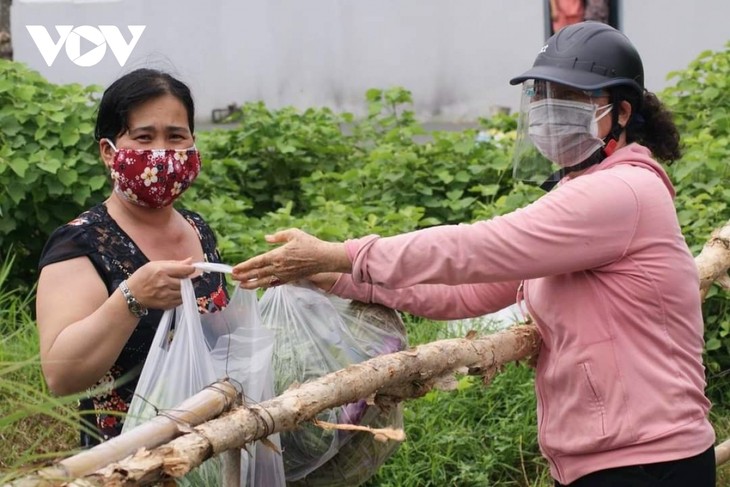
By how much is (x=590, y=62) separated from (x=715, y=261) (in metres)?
1.29

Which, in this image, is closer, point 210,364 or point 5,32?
point 210,364

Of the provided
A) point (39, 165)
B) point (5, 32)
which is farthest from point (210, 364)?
point (5, 32)

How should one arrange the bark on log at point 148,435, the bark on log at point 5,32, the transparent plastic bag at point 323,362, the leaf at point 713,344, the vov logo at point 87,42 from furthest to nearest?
1. the vov logo at point 87,42
2. the bark on log at point 5,32
3. the leaf at point 713,344
4. the transparent plastic bag at point 323,362
5. the bark on log at point 148,435

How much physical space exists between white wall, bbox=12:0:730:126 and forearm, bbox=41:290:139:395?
6.27 m

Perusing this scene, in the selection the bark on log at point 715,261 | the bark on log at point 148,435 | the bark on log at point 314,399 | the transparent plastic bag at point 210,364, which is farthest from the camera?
the bark on log at point 715,261

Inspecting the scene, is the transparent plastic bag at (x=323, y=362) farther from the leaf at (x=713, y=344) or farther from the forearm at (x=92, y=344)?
the leaf at (x=713, y=344)

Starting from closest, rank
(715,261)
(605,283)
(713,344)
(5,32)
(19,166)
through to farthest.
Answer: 1. (605,283)
2. (715,261)
3. (713,344)
4. (19,166)
5. (5,32)

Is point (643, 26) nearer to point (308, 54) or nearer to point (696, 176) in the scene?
point (308, 54)

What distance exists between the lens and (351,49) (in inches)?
339

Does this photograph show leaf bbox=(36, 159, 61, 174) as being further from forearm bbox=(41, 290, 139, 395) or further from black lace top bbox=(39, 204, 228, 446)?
forearm bbox=(41, 290, 139, 395)

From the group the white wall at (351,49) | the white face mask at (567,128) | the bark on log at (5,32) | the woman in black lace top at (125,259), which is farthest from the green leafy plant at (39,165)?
the white wall at (351,49)

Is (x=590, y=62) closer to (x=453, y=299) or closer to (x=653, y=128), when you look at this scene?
(x=653, y=128)

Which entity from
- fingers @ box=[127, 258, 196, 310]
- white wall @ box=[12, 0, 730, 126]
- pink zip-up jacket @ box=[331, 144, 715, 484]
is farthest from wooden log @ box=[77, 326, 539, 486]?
white wall @ box=[12, 0, 730, 126]

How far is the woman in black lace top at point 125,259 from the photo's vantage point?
2.32 m
